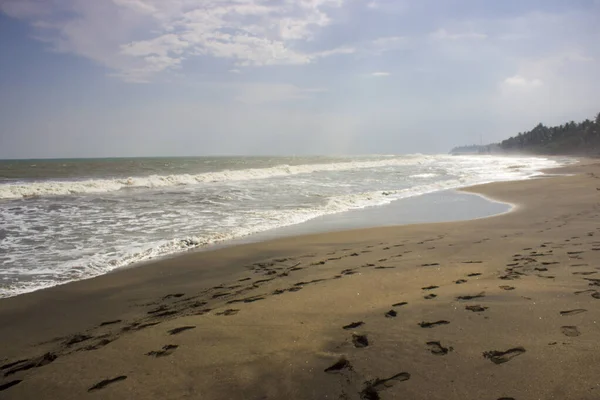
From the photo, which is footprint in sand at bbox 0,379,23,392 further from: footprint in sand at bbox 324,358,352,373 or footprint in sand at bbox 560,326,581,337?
footprint in sand at bbox 560,326,581,337

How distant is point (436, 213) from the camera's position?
495 inches

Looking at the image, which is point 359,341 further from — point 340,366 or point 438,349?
point 438,349

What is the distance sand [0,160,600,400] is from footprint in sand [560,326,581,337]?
0.04 meters

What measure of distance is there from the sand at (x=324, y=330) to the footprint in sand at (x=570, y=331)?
39 mm

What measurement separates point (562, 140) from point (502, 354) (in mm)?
126483

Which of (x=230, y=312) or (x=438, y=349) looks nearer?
(x=438, y=349)

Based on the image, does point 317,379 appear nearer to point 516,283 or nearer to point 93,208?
point 516,283

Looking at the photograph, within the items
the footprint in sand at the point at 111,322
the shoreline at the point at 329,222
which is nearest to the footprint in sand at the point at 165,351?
the footprint in sand at the point at 111,322

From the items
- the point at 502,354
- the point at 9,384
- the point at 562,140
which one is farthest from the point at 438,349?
the point at 562,140

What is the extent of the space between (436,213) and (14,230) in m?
12.4

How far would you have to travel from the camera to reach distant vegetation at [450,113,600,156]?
8809 centimetres

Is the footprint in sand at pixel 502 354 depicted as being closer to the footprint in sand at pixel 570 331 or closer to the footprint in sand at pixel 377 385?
the footprint in sand at pixel 570 331

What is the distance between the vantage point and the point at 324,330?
3502 millimetres

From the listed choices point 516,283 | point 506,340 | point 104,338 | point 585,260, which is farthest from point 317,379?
point 585,260
